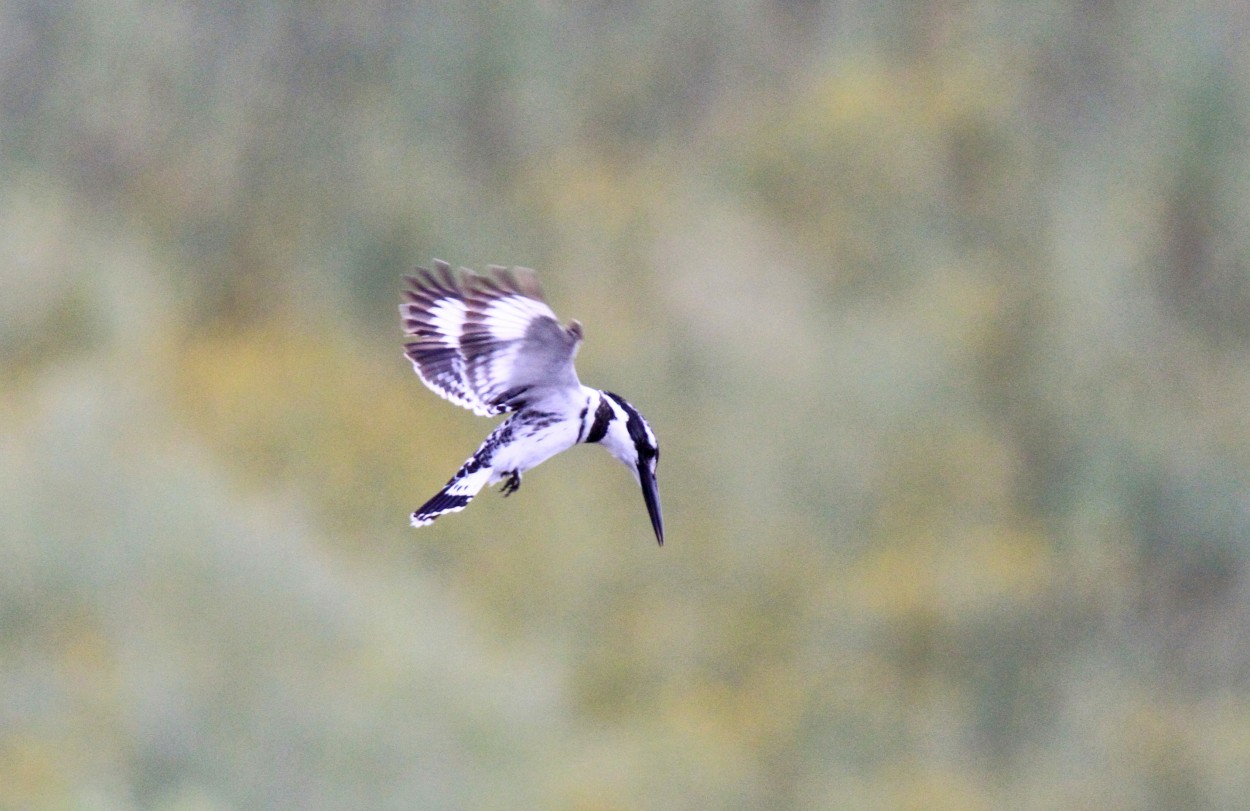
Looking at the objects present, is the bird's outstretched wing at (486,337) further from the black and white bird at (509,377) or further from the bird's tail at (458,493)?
the bird's tail at (458,493)

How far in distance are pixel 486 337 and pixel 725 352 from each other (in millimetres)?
12161

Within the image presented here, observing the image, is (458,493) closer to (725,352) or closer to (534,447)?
(534,447)

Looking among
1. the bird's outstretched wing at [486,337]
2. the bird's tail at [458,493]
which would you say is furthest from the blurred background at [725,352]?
the bird's tail at [458,493]

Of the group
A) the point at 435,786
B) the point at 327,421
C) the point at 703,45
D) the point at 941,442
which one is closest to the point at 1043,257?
the point at 941,442

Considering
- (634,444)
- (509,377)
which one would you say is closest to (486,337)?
(509,377)

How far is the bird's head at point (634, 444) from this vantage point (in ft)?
13.4

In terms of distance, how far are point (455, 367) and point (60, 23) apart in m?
14.9

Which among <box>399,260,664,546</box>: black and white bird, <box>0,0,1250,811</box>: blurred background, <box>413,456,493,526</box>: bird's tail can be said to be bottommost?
<box>413,456,493,526</box>: bird's tail

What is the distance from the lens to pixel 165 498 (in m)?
14.2

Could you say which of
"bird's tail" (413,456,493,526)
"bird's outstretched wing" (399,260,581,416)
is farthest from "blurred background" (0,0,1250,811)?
"bird's tail" (413,456,493,526)

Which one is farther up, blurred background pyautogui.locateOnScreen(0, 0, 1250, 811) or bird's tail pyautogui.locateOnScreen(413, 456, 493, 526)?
blurred background pyautogui.locateOnScreen(0, 0, 1250, 811)

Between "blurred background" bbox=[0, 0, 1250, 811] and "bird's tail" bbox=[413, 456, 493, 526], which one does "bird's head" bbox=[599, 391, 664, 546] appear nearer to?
"bird's tail" bbox=[413, 456, 493, 526]

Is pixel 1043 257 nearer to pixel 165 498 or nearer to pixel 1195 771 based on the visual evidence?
pixel 1195 771

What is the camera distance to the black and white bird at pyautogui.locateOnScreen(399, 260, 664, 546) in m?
3.76
